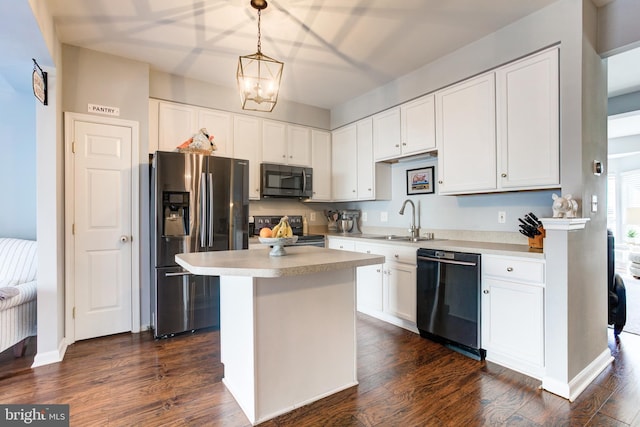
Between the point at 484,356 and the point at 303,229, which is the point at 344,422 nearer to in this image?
the point at 484,356

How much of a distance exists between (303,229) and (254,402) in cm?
281

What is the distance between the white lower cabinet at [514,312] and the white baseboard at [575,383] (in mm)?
109

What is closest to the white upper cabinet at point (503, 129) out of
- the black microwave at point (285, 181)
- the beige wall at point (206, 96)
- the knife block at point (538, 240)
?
the knife block at point (538, 240)

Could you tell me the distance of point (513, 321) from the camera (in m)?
2.28

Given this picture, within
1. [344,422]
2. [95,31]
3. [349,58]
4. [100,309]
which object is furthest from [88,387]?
[349,58]

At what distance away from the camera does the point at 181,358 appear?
8.27 ft

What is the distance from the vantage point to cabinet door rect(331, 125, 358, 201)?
4105 mm

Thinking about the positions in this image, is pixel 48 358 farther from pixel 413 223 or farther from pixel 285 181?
pixel 413 223

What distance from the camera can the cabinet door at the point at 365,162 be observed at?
3842 millimetres

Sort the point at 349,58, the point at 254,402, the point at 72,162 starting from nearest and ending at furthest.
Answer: the point at 254,402, the point at 72,162, the point at 349,58

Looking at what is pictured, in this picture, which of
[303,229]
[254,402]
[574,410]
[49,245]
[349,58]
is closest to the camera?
[254,402]

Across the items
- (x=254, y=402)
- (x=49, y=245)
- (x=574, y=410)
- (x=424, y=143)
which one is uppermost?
(x=424, y=143)

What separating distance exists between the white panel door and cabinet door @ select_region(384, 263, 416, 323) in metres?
2.55

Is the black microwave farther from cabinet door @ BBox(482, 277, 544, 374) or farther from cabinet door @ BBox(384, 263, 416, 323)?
cabinet door @ BBox(482, 277, 544, 374)
